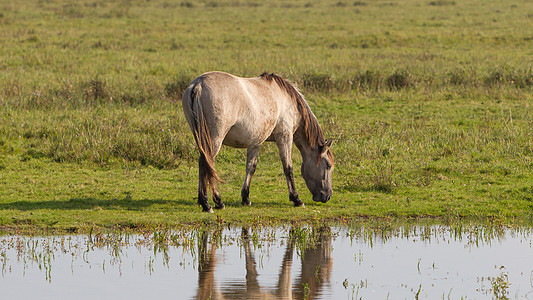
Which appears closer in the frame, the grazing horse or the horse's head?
the grazing horse

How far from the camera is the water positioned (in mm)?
6277

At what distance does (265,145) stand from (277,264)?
5992 millimetres

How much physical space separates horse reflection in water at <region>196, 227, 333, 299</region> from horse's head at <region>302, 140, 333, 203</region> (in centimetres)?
184

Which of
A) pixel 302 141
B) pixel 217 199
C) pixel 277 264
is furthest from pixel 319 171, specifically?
pixel 277 264

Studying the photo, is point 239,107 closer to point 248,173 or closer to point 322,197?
point 248,173

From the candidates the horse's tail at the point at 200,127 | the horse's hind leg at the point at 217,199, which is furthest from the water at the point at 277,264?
the horse's tail at the point at 200,127

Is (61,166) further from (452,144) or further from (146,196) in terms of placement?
(452,144)

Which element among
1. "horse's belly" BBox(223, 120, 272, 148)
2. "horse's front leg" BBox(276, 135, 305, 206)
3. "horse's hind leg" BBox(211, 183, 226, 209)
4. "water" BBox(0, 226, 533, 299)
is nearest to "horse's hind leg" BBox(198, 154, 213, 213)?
"horse's hind leg" BBox(211, 183, 226, 209)

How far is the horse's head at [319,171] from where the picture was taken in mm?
10000

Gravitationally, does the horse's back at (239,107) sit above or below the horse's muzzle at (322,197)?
above

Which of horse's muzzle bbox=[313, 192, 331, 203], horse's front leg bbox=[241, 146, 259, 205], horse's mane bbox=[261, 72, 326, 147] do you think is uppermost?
horse's mane bbox=[261, 72, 326, 147]

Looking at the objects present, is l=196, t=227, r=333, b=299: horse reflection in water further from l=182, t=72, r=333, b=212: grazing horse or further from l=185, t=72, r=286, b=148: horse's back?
l=185, t=72, r=286, b=148: horse's back

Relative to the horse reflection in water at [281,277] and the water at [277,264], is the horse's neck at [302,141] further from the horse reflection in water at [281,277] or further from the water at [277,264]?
the horse reflection in water at [281,277]

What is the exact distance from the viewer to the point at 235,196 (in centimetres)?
1034
